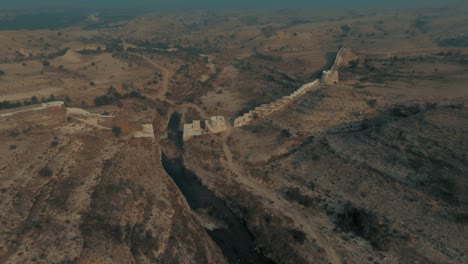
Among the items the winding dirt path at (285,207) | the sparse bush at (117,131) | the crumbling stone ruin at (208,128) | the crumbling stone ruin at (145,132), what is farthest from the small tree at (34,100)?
the winding dirt path at (285,207)

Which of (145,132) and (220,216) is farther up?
(145,132)

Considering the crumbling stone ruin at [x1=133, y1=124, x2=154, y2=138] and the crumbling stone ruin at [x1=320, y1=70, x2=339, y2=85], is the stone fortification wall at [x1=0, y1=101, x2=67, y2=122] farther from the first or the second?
the crumbling stone ruin at [x1=320, y1=70, x2=339, y2=85]

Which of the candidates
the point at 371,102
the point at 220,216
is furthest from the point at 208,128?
the point at 371,102

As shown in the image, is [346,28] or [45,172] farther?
[346,28]

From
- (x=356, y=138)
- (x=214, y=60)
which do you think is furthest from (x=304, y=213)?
(x=214, y=60)

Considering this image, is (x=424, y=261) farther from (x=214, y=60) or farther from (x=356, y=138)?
(x=214, y=60)

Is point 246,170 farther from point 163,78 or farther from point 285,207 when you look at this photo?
point 163,78
